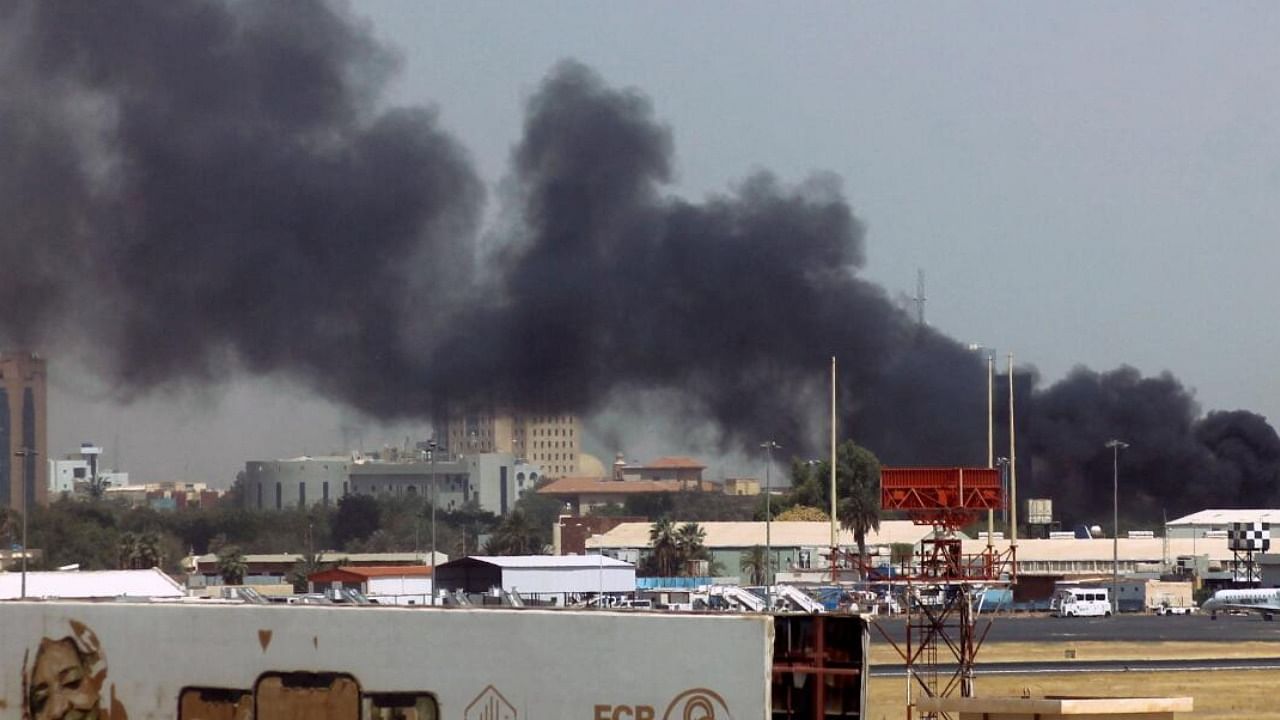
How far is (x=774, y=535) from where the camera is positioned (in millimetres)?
128250

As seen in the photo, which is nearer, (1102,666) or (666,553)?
(1102,666)

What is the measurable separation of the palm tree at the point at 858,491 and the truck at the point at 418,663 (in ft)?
310

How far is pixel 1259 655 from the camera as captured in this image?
5803 cm

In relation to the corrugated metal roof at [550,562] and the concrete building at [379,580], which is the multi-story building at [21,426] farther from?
the corrugated metal roof at [550,562]

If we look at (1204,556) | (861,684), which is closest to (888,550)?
(1204,556)

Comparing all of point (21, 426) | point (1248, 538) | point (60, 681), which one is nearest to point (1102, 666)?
point (60, 681)

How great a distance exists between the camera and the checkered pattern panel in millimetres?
117688

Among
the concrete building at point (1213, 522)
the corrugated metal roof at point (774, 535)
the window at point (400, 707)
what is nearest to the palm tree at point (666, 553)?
the corrugated metal roof at point (774, 535)

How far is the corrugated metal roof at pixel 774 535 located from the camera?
4980 inches

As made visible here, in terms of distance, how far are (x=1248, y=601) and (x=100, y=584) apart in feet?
232

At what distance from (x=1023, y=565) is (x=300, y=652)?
106m

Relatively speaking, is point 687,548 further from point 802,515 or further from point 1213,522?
point 1213,522

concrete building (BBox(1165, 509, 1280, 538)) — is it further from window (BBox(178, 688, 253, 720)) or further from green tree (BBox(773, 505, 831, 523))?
window (BBox(178, 688, 253, 720))

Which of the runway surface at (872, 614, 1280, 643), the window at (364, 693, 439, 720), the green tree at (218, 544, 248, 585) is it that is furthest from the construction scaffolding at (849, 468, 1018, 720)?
the green tree at (218, 544, 248, 585)
